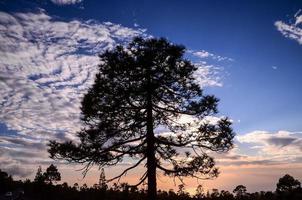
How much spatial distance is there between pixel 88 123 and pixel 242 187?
53.9 ft

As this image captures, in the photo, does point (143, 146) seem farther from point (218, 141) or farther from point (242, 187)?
point (242, 187)

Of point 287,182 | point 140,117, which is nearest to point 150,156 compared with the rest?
point 140,117

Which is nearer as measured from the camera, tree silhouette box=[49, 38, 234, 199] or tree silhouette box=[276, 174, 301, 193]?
tree silhouette box=[49, 38, 234, 199]

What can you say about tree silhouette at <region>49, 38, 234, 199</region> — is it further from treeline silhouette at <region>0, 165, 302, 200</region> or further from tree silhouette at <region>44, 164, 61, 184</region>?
tree silhouette at <region>44, 164, 61, 184</region>

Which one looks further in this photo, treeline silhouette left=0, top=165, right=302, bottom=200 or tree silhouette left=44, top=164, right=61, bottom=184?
tree silhouette left=44, top=164, right=61, bottom=184

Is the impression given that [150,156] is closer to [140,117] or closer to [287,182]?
[140,117]

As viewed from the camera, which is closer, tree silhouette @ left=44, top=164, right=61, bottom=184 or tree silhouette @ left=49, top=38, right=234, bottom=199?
tree silhouette @ left=49, top=38, right=234, bottom=199

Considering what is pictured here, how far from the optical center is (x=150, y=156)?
58.5ft

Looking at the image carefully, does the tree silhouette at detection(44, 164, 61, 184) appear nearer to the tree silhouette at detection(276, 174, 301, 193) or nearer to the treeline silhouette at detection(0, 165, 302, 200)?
the treeline silhouette at detection(0, 165, 302, 200)

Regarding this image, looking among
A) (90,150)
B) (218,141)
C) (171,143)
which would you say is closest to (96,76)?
(90,150)

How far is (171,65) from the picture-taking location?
60.4 ft

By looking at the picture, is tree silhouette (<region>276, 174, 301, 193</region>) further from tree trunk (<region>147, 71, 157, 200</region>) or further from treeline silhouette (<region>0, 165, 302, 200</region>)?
tree trunk (<region>147, 71, 157, 200</region>)

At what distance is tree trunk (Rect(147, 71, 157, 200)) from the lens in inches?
691

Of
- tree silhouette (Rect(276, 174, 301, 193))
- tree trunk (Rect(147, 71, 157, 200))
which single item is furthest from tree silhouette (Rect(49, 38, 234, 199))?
tree silhouette (Rect(276, 174, 301, 193))
